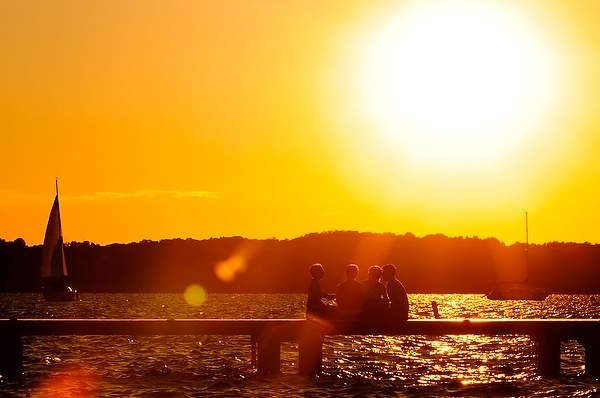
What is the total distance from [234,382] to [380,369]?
20.0 ft

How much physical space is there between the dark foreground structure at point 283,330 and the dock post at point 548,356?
0.17m

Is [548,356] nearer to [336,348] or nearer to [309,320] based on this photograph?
[309,320]

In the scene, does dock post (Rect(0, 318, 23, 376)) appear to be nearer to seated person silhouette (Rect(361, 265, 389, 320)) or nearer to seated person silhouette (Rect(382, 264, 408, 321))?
seated person silhouette (Rect(361, 265, 389, 320))

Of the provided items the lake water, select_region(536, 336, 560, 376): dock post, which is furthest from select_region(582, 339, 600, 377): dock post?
select_region(536, 336, 560, 376): dock post

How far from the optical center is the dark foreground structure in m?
24.5

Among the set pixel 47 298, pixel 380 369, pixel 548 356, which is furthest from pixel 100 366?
pixel 47 298

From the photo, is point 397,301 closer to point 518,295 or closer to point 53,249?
point 53,249

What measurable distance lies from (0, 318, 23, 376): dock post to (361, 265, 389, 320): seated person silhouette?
30.3 ft

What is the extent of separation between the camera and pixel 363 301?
79.3ft

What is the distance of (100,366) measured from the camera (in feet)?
94.5

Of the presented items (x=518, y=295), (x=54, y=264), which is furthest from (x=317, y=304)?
(x=518, y=295)

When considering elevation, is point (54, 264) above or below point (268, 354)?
above

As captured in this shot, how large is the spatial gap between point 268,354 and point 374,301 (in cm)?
343

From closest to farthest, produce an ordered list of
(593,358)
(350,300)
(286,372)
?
(350,300) < (593,358) < (286,372)
